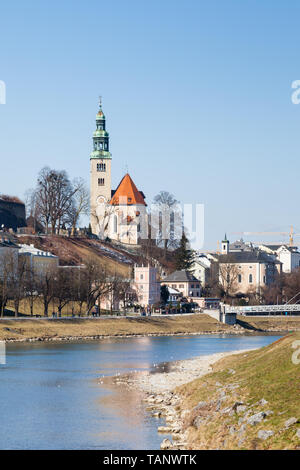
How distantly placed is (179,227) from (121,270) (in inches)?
701

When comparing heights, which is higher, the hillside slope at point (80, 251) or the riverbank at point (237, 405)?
the hillside slope at point (80, 251)

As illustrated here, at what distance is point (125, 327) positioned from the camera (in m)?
89.6

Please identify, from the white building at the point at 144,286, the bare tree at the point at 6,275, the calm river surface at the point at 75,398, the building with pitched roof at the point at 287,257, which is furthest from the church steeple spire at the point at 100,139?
the calm river surface at the point at 75,398

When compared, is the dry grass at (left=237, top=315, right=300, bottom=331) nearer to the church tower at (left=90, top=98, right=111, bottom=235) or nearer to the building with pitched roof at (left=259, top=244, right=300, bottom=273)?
the church tower at (left=90, top=98, right=111, bottom=235)

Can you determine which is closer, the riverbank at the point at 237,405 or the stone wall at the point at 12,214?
the riverbank at the point at 237,405

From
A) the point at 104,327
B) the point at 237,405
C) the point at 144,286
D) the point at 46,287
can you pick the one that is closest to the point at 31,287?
the point at 46,287

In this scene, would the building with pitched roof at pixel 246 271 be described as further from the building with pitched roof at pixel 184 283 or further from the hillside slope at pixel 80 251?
the hillside slope at pixel 80 251

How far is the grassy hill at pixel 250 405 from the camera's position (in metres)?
28.1

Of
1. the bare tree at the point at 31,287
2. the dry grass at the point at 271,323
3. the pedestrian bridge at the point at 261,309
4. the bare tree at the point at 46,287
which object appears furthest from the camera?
the pedestrian bridge at the point at 261,309

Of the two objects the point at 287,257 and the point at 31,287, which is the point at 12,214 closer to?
the point at 31,287

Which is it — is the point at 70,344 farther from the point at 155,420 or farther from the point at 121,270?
the point at 121,270

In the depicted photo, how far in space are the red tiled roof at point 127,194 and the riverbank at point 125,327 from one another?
179 feet

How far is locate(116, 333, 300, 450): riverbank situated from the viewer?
28375 millimetres

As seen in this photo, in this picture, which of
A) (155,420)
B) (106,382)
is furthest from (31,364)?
(155,420)
